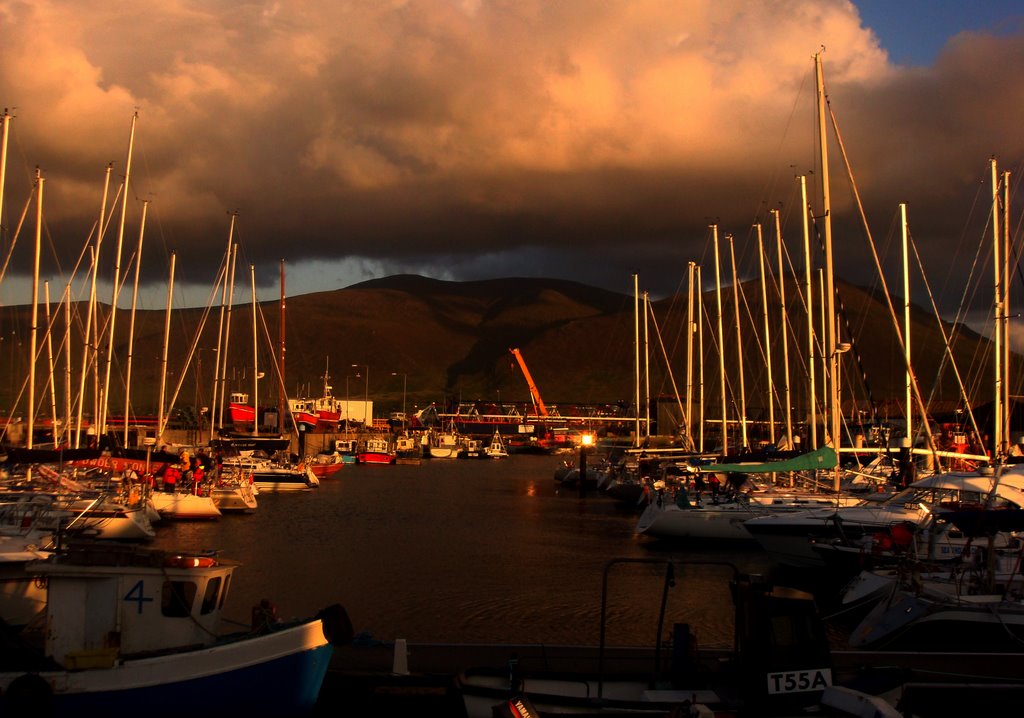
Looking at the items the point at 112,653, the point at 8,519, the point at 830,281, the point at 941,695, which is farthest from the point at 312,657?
the point at 830,281

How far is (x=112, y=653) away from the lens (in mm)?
16500

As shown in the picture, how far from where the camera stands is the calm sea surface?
3070 centimetres

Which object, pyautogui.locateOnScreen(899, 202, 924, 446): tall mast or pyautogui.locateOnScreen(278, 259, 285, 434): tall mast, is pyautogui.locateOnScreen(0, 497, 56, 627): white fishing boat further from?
pyautogui.locateOnScreen(278, 259, 285, 434): tall mast

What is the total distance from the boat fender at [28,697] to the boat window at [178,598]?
7.72 ft

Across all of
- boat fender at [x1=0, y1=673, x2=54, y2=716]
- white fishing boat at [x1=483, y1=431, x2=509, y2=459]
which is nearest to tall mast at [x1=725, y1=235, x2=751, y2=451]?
boat fender at [x1=0, y1=673, x2=54, y2=716]

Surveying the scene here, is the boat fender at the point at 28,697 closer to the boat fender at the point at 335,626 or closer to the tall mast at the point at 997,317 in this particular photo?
the boat fender at the point at 335,626

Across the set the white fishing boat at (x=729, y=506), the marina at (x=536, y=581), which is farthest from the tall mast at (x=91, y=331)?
the white fishing boat at (x=729, y=506)

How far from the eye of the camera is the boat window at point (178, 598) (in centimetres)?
1778

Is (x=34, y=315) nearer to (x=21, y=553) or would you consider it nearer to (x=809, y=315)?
(x=21, y=553)

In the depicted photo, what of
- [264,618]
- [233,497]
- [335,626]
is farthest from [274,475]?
[335,626]

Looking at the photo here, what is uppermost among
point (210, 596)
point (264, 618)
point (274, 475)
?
point (210, 596)

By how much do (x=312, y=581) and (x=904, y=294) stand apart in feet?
116

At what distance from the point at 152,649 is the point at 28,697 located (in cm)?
222

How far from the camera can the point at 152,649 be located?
17.5 m
